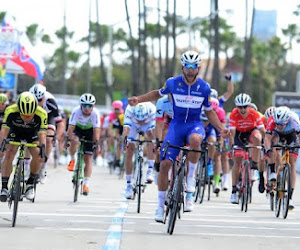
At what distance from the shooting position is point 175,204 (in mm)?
13109

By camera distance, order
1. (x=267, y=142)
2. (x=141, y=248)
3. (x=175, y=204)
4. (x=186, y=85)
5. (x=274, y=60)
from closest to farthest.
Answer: (x=141, y=248) < (x=175, y=204) < (x=186, y=85) < (x=267, y=142) < (x=274, y=60)

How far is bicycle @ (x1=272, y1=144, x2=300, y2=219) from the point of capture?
16.7 meters

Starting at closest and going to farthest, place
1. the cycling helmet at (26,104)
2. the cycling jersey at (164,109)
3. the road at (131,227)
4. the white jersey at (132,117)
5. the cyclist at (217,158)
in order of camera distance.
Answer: the road at (131,227)
the cycling helmet at (26,104)
the cycling jersey at (164,109)
the white jersey at (132,117)
the cyclist at (217,158)

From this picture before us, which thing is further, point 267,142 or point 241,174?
point 241,174

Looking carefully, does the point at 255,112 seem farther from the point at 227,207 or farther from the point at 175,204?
the point at 175,204

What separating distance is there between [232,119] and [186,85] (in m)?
5.78

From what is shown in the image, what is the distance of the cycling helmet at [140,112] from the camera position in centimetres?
2011

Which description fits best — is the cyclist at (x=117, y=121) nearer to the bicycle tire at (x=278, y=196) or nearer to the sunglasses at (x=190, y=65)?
the bicycle tire at (x=278, y=196)

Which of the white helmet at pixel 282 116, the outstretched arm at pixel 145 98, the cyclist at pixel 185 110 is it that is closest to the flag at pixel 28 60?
the white helmet at pixel 282 116

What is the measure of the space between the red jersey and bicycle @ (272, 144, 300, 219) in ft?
7.56

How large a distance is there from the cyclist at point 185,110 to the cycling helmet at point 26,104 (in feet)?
4.50

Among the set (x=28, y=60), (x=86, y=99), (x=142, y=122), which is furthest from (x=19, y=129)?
(x=28, y=60)

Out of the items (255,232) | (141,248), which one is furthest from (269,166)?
(141,248)

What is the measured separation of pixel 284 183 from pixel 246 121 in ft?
9.40
